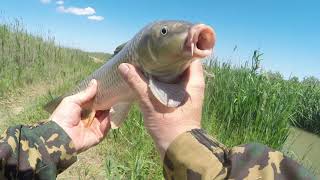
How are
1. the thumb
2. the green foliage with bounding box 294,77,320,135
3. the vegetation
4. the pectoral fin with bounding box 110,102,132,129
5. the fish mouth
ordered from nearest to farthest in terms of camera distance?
1. the fish mouth
2. the thumb
3. the pectoral fin with bounding box 110,102,132,129
4. the vegetation
5. the green foliage with bounding box 294,77,320,135

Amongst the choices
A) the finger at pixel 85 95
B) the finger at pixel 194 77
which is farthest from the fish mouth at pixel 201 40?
the finger at pixel 85 95

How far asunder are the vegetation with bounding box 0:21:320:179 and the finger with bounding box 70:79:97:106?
0.88 meters

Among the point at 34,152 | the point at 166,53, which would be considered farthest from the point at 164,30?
the point at 34,152

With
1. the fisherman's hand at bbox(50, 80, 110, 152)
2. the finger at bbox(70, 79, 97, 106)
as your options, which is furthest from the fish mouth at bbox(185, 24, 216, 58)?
the finger at bbox(70, 79, 97, 106)

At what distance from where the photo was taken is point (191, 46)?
1.67m

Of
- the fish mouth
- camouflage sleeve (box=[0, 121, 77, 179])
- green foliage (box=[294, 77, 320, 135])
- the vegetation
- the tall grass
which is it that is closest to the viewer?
the fish mouth

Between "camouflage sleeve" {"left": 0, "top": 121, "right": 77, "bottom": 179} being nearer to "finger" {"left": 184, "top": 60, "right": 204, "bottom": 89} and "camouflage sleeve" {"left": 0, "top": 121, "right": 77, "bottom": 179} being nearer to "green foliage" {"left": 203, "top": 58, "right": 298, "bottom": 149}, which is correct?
"finger" {"left": 184, "top": 60, "right": 204, "bottom": 89}

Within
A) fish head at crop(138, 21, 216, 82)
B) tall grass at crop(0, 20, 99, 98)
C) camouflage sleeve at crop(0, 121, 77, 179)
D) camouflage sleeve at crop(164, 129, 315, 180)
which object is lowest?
tall grass at crop(0, 20, 99, 98)

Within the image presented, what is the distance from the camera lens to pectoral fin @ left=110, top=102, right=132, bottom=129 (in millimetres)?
2445

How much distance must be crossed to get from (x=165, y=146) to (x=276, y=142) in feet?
17.5

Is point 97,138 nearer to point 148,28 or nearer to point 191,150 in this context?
point 148,28

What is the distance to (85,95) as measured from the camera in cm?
276

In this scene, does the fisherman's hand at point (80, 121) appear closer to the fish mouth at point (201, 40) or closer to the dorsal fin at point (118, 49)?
the dorsal fin at point (118, 49)

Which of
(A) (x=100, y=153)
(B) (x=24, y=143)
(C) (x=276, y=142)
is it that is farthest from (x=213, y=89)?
(B) (x=24, y=143)
